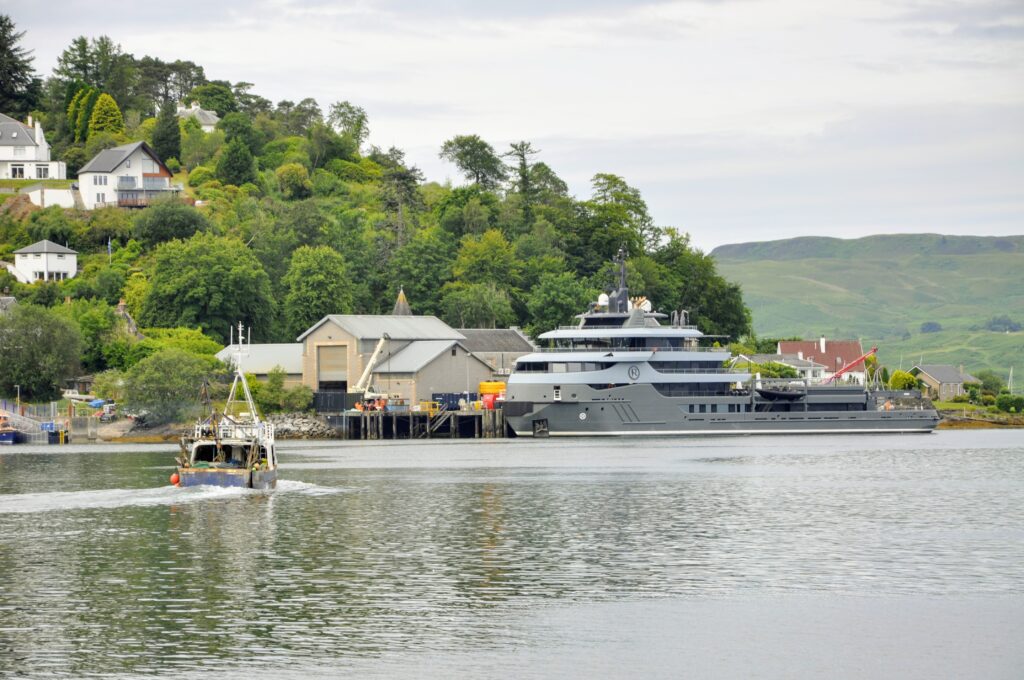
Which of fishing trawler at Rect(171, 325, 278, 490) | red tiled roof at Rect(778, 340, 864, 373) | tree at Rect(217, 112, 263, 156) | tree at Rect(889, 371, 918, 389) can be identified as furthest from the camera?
tree at Rect(217, 112, 263, 156)

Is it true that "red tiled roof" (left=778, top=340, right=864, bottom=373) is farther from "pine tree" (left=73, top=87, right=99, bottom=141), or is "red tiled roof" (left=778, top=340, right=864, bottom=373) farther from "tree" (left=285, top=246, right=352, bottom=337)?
"pine tree" (left=73, top=87, right=99, bottom=141)

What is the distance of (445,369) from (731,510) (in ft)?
201

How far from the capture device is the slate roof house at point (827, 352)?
488 ft

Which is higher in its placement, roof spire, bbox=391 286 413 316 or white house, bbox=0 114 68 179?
white house, bbox=0 114 68 179

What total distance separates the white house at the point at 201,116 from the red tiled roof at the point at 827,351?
68.5 metres

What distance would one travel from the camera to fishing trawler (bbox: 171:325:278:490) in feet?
186

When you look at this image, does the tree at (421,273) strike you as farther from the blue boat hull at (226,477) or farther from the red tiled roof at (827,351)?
the blue boat hull at (226,477)

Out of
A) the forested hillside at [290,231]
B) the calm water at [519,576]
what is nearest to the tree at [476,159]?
the forested hillside at [290,231]

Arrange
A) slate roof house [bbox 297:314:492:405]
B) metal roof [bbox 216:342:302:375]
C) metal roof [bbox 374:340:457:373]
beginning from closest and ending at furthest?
1. metal roof [bbox 374:340:457:373]
2. slate roof house [bbox 297:314:492:405]
3. metal roof [bbox 216:342:302:375]

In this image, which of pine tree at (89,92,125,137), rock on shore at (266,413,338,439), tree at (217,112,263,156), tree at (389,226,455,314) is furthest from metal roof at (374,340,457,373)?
pine tree at (89,92,125,137)

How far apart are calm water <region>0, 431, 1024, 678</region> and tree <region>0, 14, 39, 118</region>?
4422 inches

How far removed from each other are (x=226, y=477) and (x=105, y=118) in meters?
110

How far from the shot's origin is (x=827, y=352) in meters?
152

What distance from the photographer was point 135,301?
117250mm
